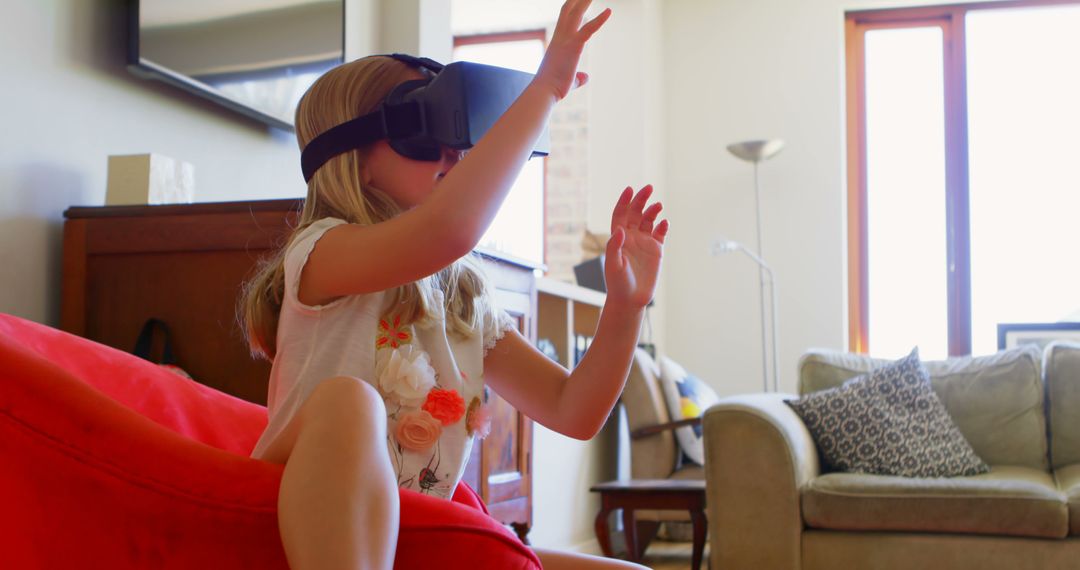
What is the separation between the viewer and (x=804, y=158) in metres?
6.13

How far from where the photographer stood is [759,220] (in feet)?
19.7

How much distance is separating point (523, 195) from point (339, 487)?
210 inches

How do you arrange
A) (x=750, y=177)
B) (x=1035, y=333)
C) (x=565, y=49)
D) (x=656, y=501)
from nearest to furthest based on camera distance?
(x=565, y=49)
(x=656, y=501)
(x=1035, y=333)
(x=750, y=177)

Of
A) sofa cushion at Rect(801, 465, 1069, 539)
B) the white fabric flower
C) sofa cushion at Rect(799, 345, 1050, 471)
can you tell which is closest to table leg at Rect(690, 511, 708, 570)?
sofa cushion at Rect(801, 465, 1069, 539)

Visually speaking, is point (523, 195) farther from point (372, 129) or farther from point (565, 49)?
point (565, 49)

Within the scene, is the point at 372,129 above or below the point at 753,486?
above

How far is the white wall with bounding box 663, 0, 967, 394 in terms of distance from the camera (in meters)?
6.06

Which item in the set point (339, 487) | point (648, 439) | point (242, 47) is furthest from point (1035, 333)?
point (339, 487)

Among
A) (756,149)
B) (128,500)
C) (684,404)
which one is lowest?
(684,404)

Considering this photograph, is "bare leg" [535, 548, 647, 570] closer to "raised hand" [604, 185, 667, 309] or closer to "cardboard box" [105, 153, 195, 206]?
"raised hand" [604, 185, 667, 309]

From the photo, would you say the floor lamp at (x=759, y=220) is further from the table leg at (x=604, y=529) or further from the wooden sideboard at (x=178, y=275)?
the wooden sideboard at (x=178, y=275)

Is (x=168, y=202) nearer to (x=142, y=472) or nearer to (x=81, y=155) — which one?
(x=81, y=155)

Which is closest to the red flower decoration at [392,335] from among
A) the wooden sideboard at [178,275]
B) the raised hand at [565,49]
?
the raised hand at [565,49]

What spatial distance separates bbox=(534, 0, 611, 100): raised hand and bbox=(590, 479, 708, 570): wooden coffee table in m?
2.64
